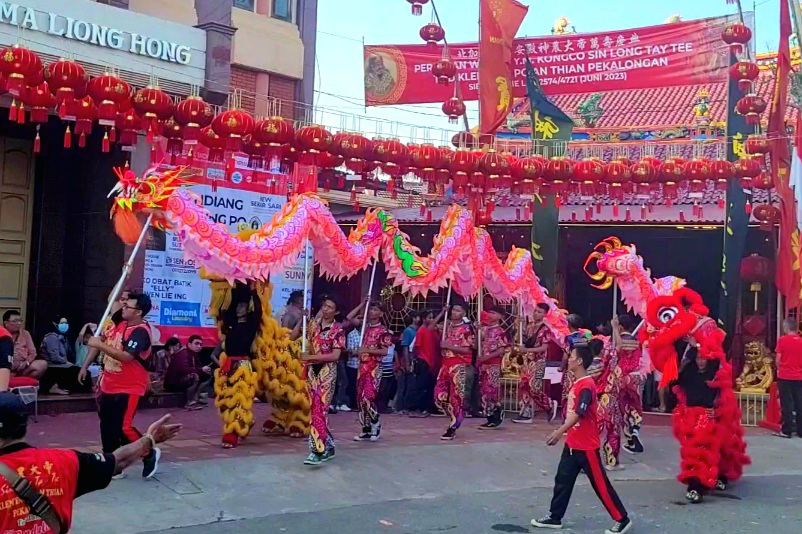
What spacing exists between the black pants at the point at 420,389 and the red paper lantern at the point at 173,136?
15.3ft

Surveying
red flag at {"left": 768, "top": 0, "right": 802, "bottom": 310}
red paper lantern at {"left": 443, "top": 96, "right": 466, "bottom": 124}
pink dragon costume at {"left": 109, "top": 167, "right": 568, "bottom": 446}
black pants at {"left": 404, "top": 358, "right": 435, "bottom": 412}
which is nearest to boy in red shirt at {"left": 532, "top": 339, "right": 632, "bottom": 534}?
pink dragon costume at {"left": 109, "top": 167, "right": 568, "bottom": 446}

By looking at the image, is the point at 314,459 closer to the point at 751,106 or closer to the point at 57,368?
the point at 57,368

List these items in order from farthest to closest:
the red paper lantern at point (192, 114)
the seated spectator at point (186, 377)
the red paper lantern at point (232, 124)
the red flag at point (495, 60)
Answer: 1. the red flag at point (495, 60)
2. the seated spectator at point (186, 377)
3. the red paper lantern at point (232, 124)
4. the red paper lantern at point (192, 114)

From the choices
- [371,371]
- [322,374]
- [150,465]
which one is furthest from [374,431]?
[150,465]

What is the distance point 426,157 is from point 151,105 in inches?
130

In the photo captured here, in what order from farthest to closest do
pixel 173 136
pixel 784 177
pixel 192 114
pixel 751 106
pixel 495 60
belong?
pixel 495 60 → pixel 784 177 → pixel 751 106 → pixel 173 136 → pixel 192 114

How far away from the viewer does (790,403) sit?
37.3ft

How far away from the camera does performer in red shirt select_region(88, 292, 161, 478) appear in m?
7.14

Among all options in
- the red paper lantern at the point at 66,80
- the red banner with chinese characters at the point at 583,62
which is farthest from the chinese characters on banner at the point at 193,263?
the red paper lantern at the point at 66,80

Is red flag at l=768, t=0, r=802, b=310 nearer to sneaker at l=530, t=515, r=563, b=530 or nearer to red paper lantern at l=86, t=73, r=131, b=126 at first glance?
sneaker at l=530, t=515, r=563, b=530

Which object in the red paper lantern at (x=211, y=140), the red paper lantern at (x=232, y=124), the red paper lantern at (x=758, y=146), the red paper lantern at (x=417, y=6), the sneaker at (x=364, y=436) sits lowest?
the sneaker at (x=364, y=436)

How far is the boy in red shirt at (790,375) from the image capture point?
11.2 metres

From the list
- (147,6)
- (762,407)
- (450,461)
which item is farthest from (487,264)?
A: (147,6)

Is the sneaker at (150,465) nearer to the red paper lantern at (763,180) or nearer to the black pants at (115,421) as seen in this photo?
the black pants at (115,421)
